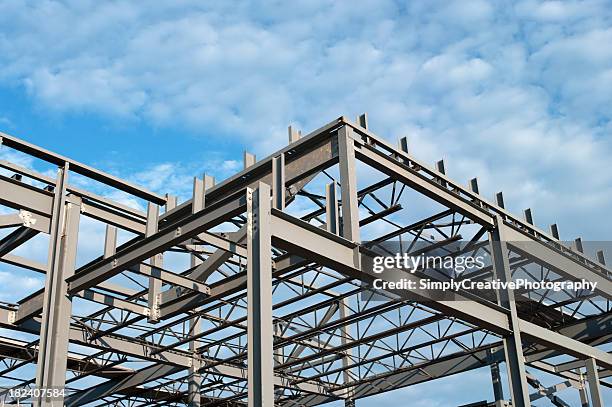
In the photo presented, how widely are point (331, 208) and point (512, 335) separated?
258 inches

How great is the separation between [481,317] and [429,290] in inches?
77.0

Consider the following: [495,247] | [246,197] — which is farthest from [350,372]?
[246,197]

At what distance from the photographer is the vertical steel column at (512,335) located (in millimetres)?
20531

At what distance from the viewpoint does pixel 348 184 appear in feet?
61.0

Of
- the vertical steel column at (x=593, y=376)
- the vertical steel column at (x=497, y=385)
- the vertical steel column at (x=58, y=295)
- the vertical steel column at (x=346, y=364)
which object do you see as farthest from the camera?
the vertical steel column at (x=346, y=364)

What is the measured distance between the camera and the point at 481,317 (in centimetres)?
2048

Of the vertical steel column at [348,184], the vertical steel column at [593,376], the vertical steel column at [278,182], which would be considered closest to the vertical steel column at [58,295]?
the vertical steel column at [278,182]

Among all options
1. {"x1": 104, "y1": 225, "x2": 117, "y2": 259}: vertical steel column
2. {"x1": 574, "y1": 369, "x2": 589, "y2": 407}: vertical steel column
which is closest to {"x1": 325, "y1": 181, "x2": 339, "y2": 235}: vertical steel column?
{"x1": 104, "y1": 225, "x2": 117, "y2": 259}: vertical steel column

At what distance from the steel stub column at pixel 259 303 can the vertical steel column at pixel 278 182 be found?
2.20 meters

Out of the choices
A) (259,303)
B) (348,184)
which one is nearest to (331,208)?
(348,184)

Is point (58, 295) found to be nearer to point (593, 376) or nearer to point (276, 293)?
point (276, 293)

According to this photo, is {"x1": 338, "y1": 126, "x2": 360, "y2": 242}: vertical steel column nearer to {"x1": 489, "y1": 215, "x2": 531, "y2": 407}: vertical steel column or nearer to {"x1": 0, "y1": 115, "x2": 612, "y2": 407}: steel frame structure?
{"x1": 0, "y1": 115, "x2": 612, "y2": 407}: steel frame structure

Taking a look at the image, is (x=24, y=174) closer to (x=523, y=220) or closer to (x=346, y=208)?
(x=346, y=208)

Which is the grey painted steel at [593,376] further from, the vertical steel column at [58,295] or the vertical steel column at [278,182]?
the vertical steel column at [58,295]
